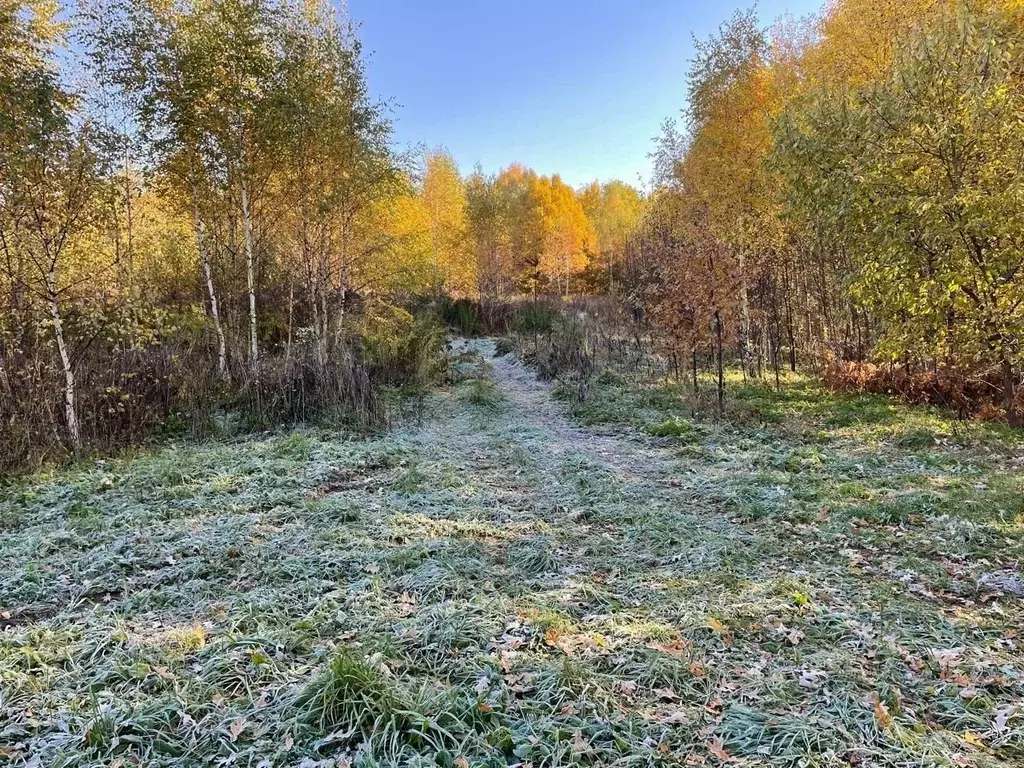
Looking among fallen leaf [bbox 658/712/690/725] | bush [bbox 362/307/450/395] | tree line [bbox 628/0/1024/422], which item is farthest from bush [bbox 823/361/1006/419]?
bush [bbox 362/307/450/395]

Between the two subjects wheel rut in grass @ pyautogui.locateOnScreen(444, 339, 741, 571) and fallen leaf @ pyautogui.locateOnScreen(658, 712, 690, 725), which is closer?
fallen leaf @ pyautogui.locateOnScreen(658, 712, 690, 725)

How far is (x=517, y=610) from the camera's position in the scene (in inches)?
124

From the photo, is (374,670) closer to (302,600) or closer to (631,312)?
(302,600)

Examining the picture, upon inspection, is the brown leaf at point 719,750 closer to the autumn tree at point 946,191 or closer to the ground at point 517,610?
the ground at point 517,610

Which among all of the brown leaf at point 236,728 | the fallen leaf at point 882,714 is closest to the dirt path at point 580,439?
the fallen leaf at point 882,714

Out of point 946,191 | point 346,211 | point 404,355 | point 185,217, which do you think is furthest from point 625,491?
point 185,217

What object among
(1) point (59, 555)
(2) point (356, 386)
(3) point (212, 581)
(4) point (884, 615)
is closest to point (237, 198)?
(2) point (356, 386)

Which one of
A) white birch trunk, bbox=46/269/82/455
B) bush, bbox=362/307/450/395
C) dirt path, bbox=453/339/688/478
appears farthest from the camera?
bush, bbox=362/307/450/395

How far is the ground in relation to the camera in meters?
2.17

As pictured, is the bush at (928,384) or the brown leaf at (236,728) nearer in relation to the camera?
the brown leaf at (236,728)

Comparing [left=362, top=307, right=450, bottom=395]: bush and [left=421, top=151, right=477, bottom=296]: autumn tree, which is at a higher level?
[left=421, top=151, right=477, bottom=296]: autumn tree

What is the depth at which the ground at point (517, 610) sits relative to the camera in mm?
2166

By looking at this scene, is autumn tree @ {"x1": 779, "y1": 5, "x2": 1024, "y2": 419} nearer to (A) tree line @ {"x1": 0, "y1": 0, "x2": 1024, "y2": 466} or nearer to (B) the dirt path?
(A) tree line @ {"x1": 0, "y1": 0, "x2": 1024, "y2": 466}

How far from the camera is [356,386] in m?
8.69
